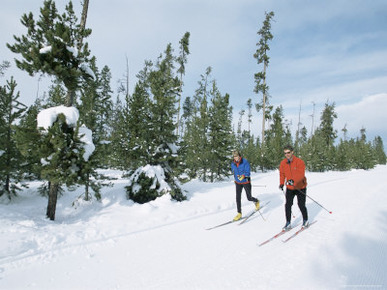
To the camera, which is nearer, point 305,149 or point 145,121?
point 145,121

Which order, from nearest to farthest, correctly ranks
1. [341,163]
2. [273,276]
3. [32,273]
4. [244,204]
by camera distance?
[273,276]
[32,273]
[244,204]
[341,163]

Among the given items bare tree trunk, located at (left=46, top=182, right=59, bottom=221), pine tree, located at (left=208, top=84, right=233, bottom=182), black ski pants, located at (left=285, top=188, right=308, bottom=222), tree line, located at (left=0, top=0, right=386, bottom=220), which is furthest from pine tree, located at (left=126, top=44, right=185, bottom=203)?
pine tree, located at (left=208, top=84, right=233, bottom=182)

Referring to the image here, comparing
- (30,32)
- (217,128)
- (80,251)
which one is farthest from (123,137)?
(80,251)

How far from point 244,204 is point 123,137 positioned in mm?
A: 10624

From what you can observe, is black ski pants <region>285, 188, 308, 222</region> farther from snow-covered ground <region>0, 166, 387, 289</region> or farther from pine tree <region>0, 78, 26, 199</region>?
pine tree <region>0, 78, 26, 199</region>

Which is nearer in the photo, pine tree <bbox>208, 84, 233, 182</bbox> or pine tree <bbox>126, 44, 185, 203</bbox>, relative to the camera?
pine tree <bbox>126, 44, 185, 203</bbox>

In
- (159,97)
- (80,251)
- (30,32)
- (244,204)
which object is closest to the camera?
(80,251)

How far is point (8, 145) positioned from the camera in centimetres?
864

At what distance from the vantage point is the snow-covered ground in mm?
3496

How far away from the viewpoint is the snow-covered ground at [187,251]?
3.50 meters

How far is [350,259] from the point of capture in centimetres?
402

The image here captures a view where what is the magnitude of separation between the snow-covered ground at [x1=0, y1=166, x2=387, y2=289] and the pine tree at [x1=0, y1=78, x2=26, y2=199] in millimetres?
1841

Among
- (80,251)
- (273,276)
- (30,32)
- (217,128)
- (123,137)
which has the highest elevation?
(30,32)

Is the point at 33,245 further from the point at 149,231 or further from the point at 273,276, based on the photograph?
the point at 273,276
